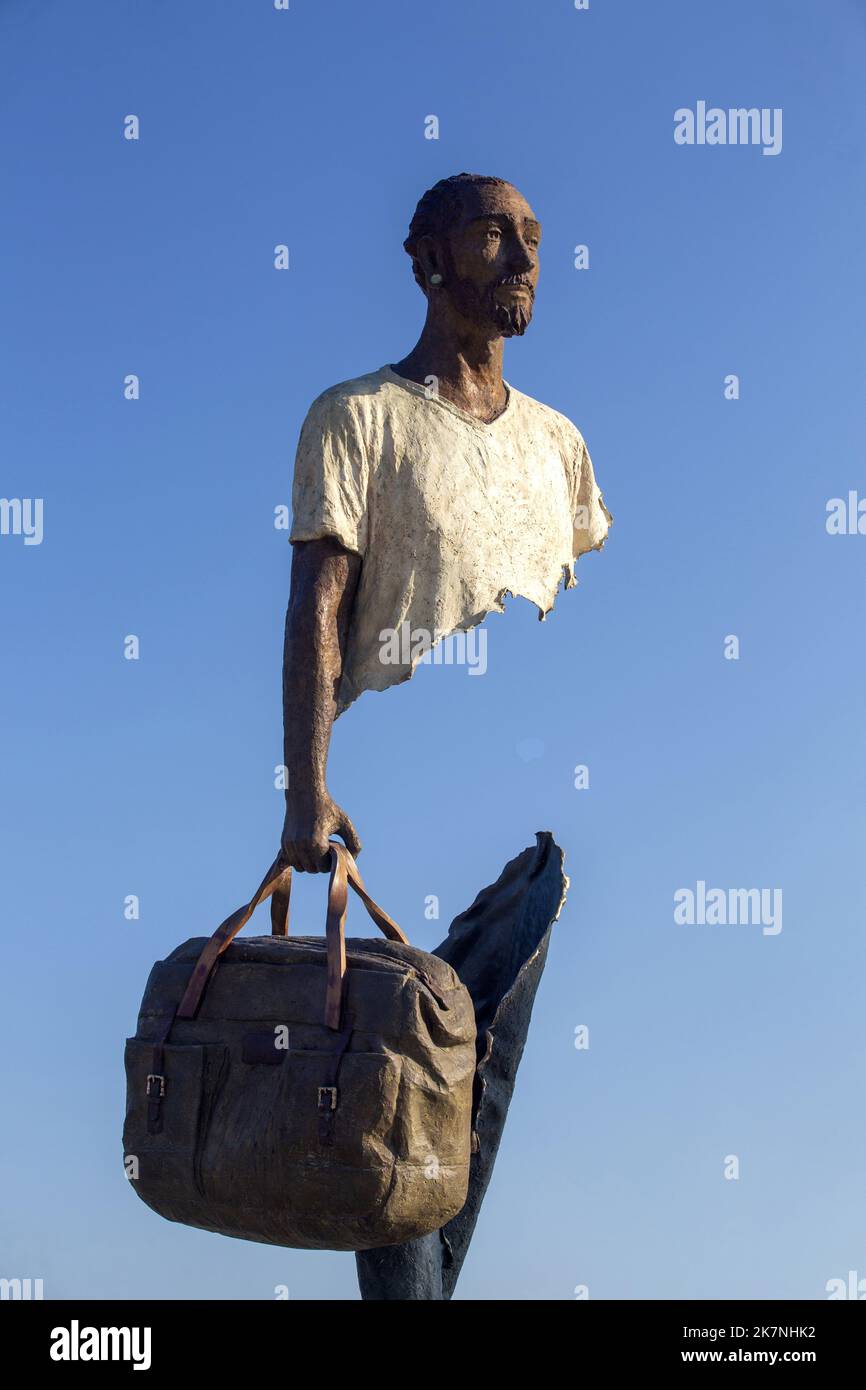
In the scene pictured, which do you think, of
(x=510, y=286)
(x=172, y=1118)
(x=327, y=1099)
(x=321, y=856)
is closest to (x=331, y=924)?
(x=321, y=856)

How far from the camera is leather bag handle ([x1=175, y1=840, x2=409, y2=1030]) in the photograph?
468cm

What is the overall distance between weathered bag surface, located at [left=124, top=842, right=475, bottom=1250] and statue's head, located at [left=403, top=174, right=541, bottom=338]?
1658mm

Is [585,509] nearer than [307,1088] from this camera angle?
No

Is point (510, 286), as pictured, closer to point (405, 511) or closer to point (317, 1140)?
point (405, 511)

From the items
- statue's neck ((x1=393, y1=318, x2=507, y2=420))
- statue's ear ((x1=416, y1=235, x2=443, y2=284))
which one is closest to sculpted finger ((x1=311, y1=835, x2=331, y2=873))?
statue's neck ((x1=393, y1=318, x2=507, y2=420))

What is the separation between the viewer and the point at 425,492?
5348 millimetres

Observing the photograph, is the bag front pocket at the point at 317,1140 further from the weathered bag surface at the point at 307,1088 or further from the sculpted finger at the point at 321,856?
the sculpted finger at the point at 321,856

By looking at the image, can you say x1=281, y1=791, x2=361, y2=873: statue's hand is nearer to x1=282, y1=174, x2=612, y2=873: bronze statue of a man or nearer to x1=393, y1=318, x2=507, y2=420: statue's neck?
x1=282, y1=174, x2=612, y2=873: bronze statue of a man

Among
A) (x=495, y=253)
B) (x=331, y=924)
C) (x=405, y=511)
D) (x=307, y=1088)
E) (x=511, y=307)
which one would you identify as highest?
(x=495, y=253)

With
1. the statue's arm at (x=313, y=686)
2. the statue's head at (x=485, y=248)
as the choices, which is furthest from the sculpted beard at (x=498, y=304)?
the statue's arm at (x=313, y=686)

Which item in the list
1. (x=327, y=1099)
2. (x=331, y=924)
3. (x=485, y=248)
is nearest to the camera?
(x=327, y=1099)

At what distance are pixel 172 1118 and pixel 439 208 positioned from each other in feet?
8.77

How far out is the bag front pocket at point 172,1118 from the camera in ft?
15.6
